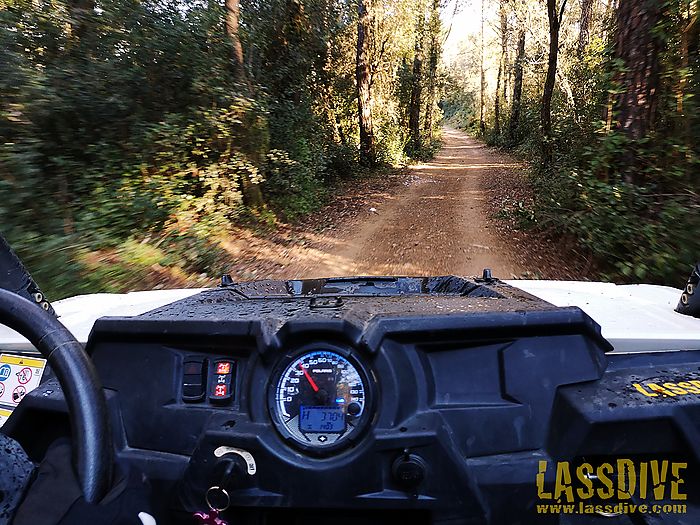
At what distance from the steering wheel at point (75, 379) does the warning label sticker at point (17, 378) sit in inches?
35.6

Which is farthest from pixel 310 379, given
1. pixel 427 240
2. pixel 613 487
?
pixel 427 240

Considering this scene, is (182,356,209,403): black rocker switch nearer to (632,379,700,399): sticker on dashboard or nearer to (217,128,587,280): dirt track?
(632,379,700,399): sticker on dashboard

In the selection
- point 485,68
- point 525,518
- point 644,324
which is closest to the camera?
point 525,518

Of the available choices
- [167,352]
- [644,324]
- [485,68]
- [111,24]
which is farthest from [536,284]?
[485,68]

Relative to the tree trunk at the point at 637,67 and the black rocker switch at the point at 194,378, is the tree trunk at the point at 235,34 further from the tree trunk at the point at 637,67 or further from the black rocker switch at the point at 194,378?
the black rocker switch at the point at 194,378

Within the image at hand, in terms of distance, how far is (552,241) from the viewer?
8.99 m

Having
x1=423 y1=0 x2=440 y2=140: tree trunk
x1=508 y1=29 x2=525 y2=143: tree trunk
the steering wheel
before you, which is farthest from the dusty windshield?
x1=423 y1=0 x2=440 y2=140: tree trunk

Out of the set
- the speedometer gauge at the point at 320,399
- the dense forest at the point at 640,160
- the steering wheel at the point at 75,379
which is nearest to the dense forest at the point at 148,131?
the steering wheel at the point at 75,379

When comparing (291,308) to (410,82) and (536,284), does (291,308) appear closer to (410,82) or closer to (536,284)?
(536,284)

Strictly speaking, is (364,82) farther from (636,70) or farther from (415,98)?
(636,70)

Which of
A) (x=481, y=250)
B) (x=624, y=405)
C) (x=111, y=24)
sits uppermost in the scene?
(x=111, y=24)

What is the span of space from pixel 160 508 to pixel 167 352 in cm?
47

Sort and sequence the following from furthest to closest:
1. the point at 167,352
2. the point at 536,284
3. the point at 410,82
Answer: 1. the point at 410,82
2. the point at 536,284
3. the point at 167,352

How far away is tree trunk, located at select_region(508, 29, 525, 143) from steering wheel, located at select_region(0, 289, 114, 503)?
A: 24.5 metres
